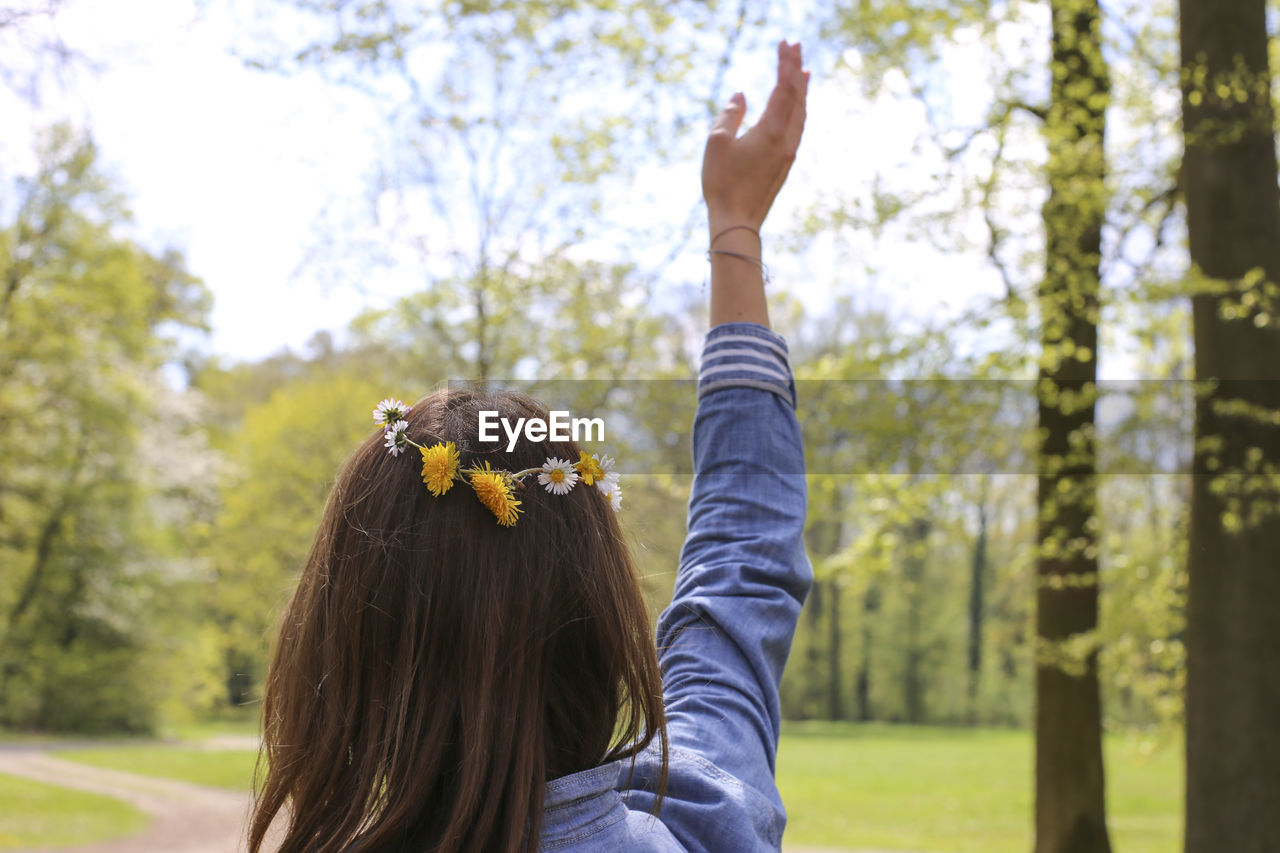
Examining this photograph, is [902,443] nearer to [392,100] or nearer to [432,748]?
[392,100]

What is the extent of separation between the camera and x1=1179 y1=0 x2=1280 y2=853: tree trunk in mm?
3805

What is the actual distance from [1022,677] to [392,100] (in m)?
26.8

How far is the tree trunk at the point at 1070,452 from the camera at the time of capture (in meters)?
5.27

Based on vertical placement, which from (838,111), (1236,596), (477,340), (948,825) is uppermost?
(838,111)

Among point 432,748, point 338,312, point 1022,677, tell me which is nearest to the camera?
point 432,748

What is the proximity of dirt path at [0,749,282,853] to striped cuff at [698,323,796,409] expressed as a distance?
8.94 meters

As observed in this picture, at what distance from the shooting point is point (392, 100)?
6.67 m

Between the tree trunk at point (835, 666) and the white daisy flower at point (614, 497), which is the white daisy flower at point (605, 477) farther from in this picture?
the tree trunk at point (835, 666)

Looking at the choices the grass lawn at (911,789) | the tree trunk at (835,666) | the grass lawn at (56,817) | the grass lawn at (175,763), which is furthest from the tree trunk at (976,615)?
the grass lawn at (56,817)

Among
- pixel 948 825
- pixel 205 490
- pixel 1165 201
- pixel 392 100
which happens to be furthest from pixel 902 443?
pixel 205 490

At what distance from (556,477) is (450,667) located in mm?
170

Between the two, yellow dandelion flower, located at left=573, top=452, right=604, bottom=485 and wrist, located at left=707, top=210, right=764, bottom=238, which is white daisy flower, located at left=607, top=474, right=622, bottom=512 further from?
wrist, located at left=707, top=210, right=764, bottom=238

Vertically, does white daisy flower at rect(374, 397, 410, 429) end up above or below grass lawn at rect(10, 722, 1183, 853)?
above

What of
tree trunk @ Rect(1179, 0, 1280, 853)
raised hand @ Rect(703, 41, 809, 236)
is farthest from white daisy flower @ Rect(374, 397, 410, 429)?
tree trunk @ Rect(1179, 0, 1280, 853)
